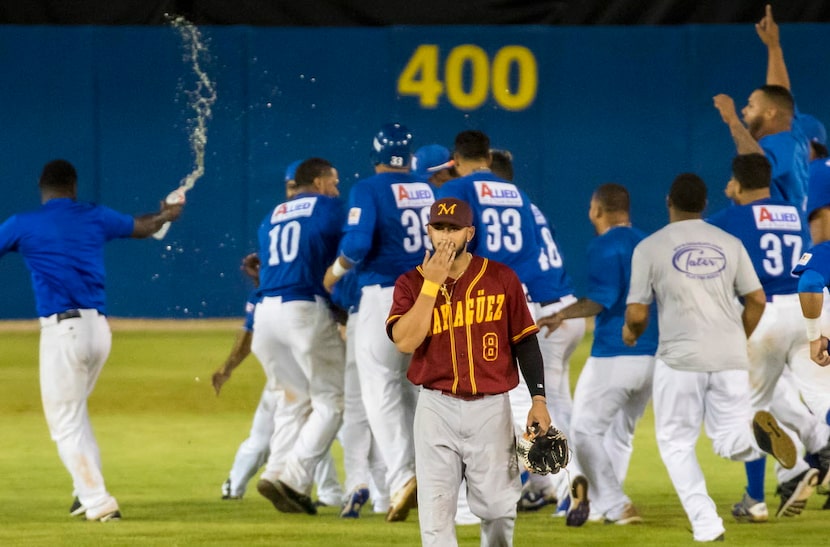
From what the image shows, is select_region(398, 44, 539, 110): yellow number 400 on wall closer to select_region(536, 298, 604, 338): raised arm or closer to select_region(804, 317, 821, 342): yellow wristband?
select_region(536, 298, 604, 338): raised arm

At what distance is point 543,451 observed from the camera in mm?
5805

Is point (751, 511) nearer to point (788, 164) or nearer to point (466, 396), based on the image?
point (788, 164)

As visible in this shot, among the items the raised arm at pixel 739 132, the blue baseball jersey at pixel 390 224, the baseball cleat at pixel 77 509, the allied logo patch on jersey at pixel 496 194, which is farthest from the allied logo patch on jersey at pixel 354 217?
the raised arm at pixel 739 132

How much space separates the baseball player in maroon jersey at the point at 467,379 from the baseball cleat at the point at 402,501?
2045 millimetres

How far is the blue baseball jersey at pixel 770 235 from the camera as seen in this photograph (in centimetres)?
824

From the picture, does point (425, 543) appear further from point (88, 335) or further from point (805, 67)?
point (805, 67)

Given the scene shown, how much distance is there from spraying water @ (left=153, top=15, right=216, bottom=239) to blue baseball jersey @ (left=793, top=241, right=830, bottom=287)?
1089 cm

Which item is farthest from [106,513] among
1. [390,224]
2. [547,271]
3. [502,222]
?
[547,271]

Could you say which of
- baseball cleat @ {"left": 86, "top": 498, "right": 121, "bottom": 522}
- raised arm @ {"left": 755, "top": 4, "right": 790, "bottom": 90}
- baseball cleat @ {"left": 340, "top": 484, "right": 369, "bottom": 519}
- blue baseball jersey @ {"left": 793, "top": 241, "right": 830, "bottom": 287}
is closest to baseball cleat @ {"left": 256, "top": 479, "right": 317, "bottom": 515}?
baseball cleat @ {"left": 340, "top": 484, "right": 369, "bottom": 519}

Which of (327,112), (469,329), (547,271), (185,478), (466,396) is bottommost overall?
(185,478)

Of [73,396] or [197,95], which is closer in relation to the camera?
[73,396]

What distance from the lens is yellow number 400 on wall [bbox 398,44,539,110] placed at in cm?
1742

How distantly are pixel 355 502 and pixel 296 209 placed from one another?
69.3 inches

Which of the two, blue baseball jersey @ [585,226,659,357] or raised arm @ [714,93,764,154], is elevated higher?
raised arm @ [714,93,764,154]
